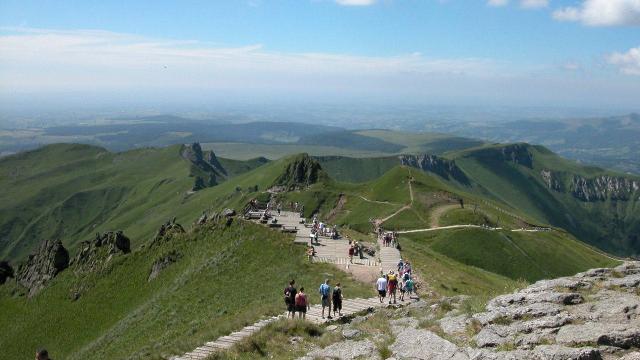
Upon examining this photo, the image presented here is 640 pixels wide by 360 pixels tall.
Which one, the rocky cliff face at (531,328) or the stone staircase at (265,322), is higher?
the rocky cliff face at (531,328)

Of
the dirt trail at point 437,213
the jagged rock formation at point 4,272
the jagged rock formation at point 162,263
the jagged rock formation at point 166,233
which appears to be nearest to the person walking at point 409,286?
the jagged rock formation at point 162,263

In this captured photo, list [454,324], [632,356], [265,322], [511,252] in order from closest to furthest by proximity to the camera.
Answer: [632,356] < [454,324] < [265,322] < [511,252]

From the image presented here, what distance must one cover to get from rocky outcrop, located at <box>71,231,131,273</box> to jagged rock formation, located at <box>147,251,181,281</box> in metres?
12.6

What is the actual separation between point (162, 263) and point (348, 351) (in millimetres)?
51786

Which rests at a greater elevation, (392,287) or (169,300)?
(392,287)

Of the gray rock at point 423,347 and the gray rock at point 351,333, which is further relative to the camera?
the gray rock at point 351,333

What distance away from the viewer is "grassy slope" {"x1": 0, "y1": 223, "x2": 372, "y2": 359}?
1703 inches

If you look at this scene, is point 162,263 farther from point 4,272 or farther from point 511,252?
point 511,252

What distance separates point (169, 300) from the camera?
54.7 m

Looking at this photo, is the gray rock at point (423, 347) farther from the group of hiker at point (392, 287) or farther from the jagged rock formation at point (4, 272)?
the jagged rock formation at point (4, 272)

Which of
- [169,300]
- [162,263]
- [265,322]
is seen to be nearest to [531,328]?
[265,322]

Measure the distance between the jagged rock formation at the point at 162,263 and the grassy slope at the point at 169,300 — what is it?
1.14 meters

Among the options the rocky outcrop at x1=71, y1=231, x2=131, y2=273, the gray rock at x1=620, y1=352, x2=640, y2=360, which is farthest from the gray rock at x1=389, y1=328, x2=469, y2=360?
the rocky outcrop at x1=71, y1=231, x2=131, y2=273

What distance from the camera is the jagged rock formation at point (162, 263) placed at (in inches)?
2680
